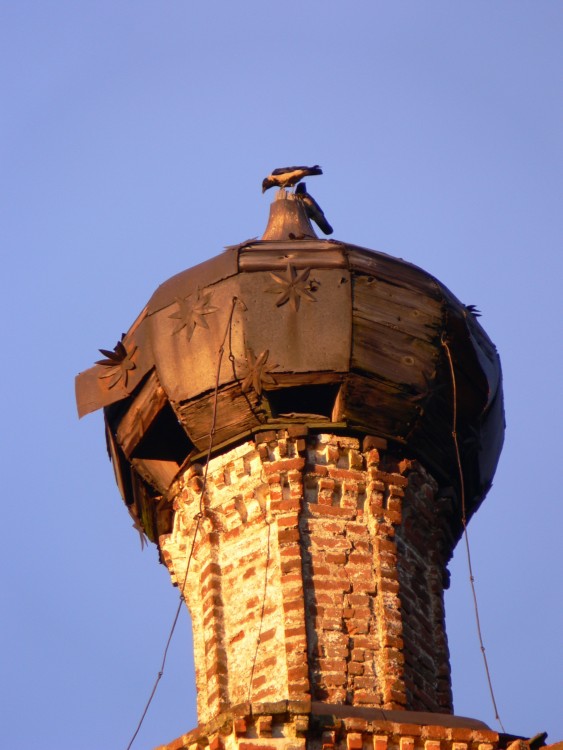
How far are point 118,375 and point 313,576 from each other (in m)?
2.87

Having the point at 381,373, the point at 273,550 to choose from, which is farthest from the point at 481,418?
the point at 273,550

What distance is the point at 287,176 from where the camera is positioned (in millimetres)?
23438

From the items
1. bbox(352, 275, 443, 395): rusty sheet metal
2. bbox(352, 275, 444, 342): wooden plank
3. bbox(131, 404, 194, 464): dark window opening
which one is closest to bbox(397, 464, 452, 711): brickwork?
bbox(352, 275, 443, 395): rusty sheet metal

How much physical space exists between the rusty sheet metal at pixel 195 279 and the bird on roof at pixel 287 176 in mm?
2108

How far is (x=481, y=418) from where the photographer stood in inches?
854

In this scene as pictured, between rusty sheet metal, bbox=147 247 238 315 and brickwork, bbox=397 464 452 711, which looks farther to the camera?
rusty sheet metal, bbox=147 247 238 315

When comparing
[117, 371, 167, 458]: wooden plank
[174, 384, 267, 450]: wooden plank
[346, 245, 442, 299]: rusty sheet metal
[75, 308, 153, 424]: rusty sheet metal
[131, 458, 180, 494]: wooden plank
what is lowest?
[131, 458, 180, 494]: wooden plank

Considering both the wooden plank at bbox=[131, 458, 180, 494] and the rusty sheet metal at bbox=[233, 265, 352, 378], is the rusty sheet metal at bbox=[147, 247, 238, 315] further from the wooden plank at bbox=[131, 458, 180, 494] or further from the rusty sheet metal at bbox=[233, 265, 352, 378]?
the wooden plank at bbox=[131, 458, 180, 494]

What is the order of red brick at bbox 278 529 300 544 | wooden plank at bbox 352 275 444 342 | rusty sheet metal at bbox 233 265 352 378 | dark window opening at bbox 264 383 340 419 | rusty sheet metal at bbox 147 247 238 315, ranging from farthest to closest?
rusty sheet metal at bbox 147 247 238 315
wooden plank at bbox 352 275 444 342
dark window opening at bbox 264 383 340 419
rusty sheet metal at bbox 233 265 352 378
red brick at bbox 278 529 300 544

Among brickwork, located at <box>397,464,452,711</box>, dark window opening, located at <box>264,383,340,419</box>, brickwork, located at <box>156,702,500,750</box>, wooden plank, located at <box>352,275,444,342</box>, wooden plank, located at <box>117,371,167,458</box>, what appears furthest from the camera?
wooden plank, located at <box>117,371,167,458</box>

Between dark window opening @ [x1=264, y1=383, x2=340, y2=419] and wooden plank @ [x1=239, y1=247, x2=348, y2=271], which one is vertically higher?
wooden plank @ [x1=239, y1=247, x2=348, y2=271]

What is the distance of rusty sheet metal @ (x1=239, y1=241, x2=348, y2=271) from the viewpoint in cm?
2109

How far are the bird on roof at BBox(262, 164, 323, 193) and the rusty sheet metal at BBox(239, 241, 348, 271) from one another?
2.05 metres

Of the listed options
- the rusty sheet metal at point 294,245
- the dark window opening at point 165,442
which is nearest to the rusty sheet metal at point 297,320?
the rusty sheet metal at point 294,245
